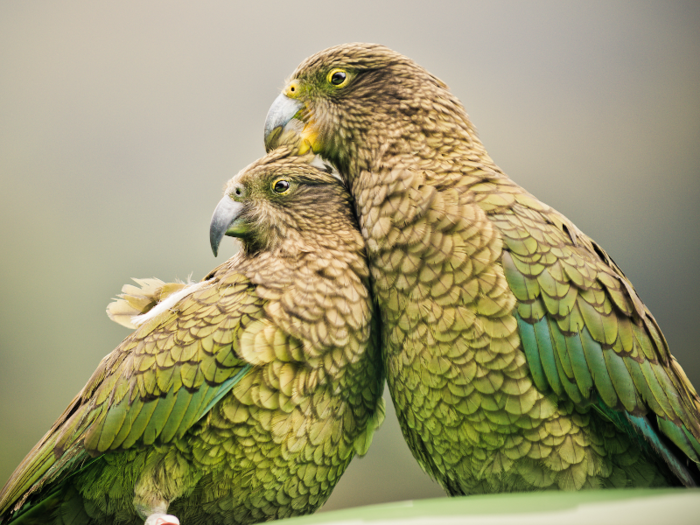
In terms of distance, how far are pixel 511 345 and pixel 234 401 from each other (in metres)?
0.56

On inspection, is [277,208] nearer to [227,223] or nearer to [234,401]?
[227,223]

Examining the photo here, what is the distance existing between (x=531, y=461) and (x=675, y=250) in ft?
4.49

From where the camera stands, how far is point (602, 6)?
1963 millimetres

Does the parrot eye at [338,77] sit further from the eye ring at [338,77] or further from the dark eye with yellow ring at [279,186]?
the dark eye with yellow ring at [279,186]

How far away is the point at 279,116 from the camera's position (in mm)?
1221

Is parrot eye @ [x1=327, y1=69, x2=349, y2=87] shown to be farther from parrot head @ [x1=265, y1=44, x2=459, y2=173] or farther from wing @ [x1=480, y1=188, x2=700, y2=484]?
wing @ [x1=480, y1=188, x2=700, y2=484]

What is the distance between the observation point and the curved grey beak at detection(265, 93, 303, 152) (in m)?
1.21

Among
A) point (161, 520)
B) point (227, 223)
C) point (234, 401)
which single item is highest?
point (227, 223)

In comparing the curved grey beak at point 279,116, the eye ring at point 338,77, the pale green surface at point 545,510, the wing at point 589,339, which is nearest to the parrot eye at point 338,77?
the eye ring at point 338,77

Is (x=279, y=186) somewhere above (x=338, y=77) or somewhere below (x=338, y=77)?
below

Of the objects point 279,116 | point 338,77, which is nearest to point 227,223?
point 279,116

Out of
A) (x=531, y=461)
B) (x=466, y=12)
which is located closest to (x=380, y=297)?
(x=531, y=461)

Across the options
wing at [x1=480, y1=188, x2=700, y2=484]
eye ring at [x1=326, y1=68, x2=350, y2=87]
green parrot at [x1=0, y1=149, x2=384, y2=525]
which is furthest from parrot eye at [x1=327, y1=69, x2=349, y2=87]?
wing at [x1=480, y1=188, x2=700, y2=484]

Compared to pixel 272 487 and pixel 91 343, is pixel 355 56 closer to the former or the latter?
pixel 272 487
